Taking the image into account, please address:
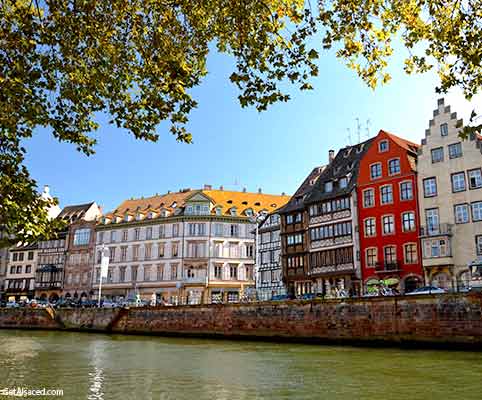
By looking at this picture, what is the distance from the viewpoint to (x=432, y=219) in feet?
130

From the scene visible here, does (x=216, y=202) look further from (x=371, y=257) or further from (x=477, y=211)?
(x=477, y=211)

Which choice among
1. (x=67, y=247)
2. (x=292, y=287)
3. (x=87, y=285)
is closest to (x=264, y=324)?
(x=292, y=287)

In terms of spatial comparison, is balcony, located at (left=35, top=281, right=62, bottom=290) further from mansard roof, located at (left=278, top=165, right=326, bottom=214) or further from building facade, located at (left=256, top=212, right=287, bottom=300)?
mansard roof, located at (left=278, top=165, right=326, bottom=214)

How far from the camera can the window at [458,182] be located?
38.0 meters

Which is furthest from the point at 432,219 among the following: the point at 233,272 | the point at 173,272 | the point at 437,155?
the point at 173,272

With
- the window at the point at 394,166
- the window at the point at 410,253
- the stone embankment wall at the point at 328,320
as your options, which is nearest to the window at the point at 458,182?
the window at the point at 394,166

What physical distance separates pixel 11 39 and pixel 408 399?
13.3 metres

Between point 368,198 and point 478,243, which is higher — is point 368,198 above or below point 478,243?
above

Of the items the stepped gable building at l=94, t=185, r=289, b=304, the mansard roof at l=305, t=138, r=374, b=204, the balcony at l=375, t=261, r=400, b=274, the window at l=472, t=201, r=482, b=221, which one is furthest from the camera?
the stepped gable building at l=94, t=185, r=289, b=304

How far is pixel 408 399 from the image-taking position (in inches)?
563

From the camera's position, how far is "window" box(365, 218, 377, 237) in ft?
141

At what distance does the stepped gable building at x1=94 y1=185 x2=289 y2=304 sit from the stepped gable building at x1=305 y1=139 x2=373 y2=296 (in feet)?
62.9

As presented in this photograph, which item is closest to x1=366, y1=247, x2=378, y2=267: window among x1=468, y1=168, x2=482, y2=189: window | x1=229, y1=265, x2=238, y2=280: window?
x1=468, y1=168, x2=482, y2=189: window

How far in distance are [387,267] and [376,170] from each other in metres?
8.34
